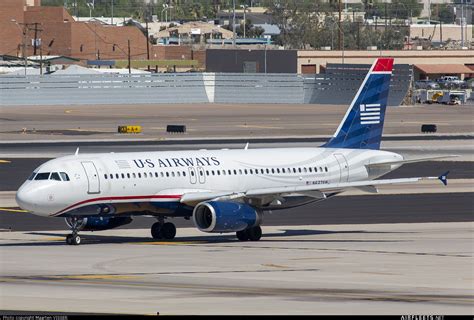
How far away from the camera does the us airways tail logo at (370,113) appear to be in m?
62.9

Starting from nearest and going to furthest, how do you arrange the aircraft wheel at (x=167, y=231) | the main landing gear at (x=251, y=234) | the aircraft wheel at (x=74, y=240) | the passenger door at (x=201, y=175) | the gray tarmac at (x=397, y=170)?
1. the aircraft wheel at (x=74, y=240)
2. the main landing gear at (x=251, y=234)
3. the passenger door at (x=201, y=175)
4. the aircraft wheel at (x=167, y=231)
5. the gray tarmac at (x=397, y=170)

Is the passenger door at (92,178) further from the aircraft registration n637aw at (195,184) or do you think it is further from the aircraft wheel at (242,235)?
the aircraft wheel at (242,235)

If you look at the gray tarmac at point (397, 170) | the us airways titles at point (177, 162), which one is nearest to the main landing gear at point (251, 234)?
the us airways titles at point (177, 162)

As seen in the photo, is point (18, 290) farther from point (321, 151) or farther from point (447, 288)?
point (321, 151)

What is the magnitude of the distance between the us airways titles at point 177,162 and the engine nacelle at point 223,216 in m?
2.57

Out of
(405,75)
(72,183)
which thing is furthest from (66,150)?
(405,75)

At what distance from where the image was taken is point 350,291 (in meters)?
38.2

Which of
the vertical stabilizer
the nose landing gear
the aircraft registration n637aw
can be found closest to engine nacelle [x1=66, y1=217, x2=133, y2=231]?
the aircraft registration n637aw

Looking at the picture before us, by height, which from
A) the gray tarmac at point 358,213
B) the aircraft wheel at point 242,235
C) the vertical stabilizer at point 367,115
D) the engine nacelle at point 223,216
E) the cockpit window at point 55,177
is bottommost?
the gray tarmac at point 358,213

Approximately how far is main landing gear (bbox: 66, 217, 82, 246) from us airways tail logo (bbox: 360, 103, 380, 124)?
1613 cm

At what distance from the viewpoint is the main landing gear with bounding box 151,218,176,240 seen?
56.8 meters

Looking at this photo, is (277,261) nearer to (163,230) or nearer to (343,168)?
(163,230)

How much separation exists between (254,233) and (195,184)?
3.39 metres

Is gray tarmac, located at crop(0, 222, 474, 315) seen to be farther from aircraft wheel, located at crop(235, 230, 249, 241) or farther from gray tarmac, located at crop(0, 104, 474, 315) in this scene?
aircraft wheel, located at crop(235, 230, 249, 241)
